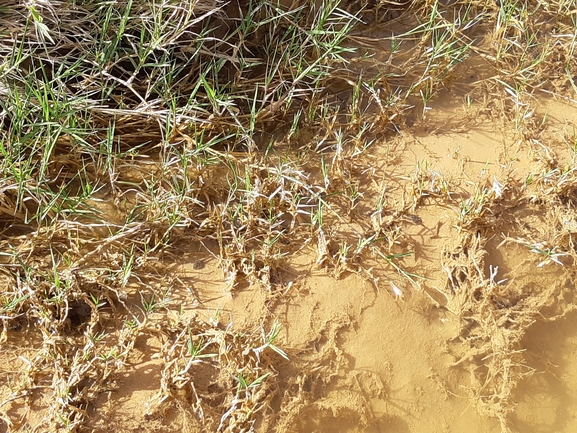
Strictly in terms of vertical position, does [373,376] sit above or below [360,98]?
below

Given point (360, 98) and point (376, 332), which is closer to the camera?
point (376, 332)

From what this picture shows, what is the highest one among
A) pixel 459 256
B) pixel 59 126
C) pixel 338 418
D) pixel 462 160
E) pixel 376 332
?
pixel 59 126

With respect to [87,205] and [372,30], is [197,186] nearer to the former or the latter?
[87,205]

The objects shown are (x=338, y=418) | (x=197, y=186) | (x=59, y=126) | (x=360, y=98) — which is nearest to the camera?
(x=338, y=418)

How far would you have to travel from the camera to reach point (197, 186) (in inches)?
82.5

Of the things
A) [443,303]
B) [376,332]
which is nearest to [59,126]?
[376,332]

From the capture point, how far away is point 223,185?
2.13m

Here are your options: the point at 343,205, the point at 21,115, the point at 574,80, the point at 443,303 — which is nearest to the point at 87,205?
the point at 21,115

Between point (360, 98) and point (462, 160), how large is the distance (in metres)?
0.51

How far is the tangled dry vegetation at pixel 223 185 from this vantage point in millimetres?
1824

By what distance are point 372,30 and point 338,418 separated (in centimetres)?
172

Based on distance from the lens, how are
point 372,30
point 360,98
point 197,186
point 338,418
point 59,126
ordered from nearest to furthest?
point 338,418 < point 59,126 < point 197,186 < point 360,98 < point 372,30

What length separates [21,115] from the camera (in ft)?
6.34

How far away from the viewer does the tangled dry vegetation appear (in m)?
1.82
